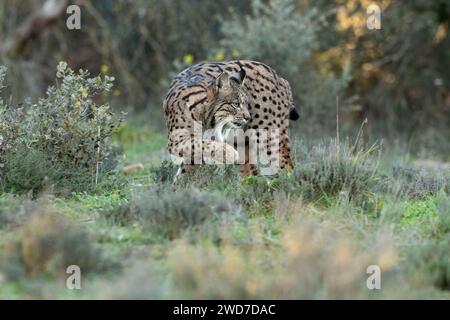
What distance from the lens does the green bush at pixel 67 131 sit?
Answer: 8.62 meters

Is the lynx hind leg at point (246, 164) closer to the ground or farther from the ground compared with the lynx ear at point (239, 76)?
closer to the ground

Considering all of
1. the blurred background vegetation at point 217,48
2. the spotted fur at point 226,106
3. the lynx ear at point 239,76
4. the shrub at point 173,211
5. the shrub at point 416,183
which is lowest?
the shrub at point 173,211

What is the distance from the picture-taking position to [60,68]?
8.72 metres

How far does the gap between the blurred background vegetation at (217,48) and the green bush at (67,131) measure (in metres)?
7.48

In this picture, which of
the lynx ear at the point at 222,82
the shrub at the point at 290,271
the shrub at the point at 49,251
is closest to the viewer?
the shrub at the point at 290,271

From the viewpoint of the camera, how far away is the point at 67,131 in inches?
348

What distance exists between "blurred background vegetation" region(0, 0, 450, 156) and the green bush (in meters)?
7.48

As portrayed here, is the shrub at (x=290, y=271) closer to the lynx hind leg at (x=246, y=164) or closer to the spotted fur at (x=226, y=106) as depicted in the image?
the spotted fur at (x=226, y=106)

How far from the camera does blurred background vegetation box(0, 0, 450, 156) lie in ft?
57.7

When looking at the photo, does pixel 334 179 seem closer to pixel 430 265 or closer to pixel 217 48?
pixel 430 265

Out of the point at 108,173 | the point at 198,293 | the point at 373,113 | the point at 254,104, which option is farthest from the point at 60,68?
the point at 373,113

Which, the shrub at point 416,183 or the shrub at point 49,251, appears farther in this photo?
the shrub at point 416,183

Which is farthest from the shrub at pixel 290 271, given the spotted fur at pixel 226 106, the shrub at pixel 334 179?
the spotted fur at pixel 226 106

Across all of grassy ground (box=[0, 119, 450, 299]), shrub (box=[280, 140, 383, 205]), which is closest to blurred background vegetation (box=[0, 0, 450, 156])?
shrub (box=[280, 140, 383, 205])
